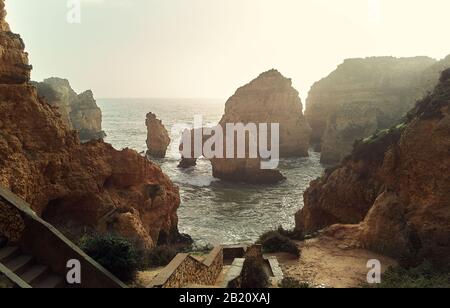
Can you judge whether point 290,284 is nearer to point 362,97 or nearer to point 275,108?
point 275,108

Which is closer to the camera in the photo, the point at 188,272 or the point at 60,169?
the point at 188,272

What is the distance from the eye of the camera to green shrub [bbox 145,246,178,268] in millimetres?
12280

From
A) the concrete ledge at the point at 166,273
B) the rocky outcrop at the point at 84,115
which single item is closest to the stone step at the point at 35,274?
the concrete ledge at the point at 166,273

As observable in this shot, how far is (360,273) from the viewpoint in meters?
13.5

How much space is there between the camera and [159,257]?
506 inches

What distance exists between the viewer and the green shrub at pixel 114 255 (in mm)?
9289

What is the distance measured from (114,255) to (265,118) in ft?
175

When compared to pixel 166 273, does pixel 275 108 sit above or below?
above

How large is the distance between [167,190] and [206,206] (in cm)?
1394

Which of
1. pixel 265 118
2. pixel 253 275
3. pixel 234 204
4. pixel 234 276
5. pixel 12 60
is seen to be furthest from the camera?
pixel 265 118

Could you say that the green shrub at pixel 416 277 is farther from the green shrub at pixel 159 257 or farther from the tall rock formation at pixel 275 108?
the tall rock formation at pixel 275 108

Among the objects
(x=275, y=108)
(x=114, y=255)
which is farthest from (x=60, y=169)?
(x=275, y=108)

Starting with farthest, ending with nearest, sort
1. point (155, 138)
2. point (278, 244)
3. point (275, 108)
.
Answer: point (155, 138)
point (275, 108)
point (278, 244)
